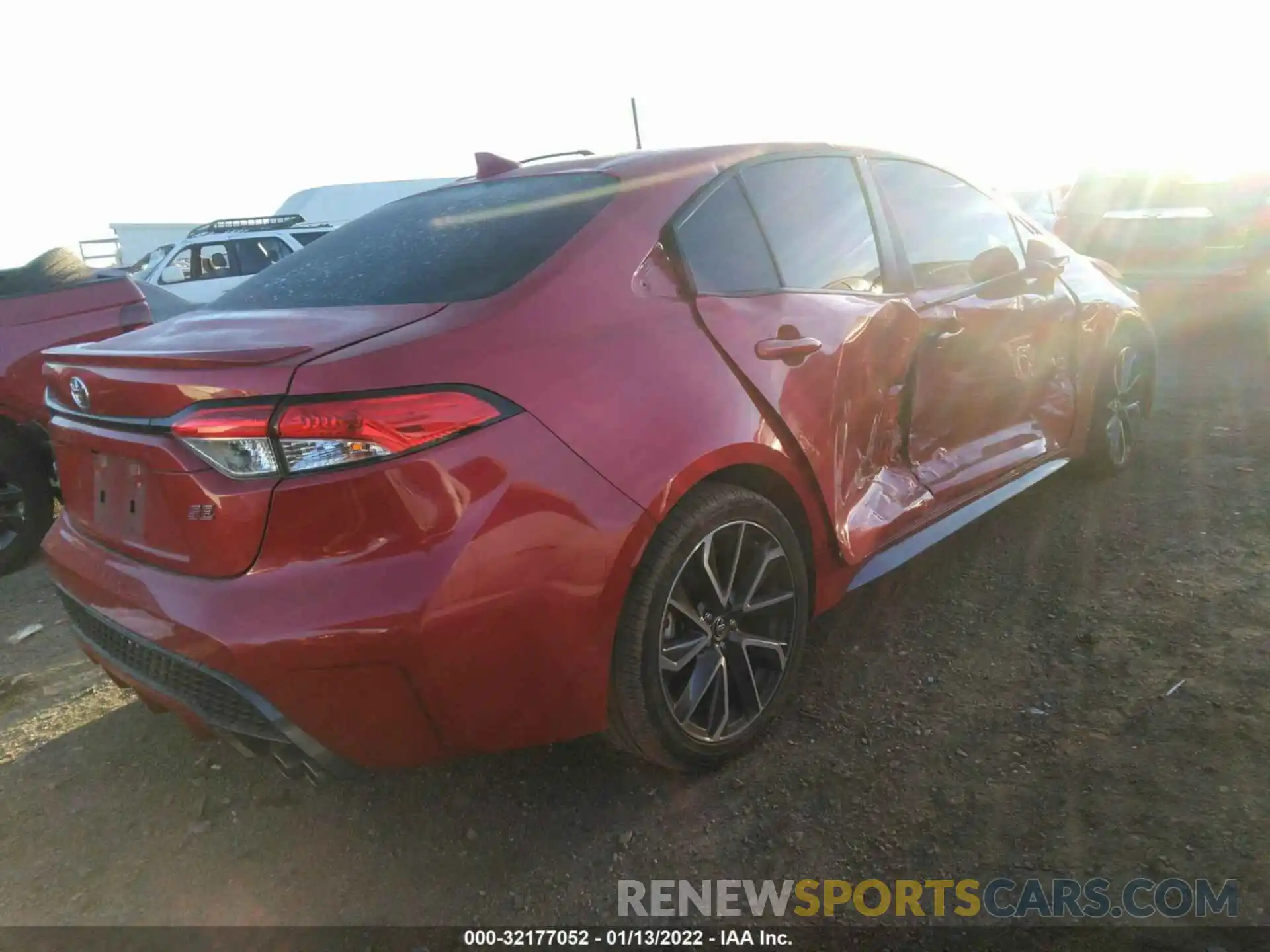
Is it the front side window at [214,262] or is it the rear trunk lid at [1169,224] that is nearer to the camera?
the rear trunk lid at [1169,224]

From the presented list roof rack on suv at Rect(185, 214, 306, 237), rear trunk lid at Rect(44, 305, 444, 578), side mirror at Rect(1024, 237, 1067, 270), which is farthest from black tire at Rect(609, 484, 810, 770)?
roof rack on suv at Rect(185, 214, 306, 237)

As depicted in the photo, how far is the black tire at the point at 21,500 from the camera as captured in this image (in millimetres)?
4379

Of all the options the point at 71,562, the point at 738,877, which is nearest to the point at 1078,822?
the point at 738,877

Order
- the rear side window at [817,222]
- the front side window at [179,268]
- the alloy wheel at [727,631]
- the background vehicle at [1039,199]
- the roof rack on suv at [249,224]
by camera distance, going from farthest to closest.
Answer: the background vehicle at [1039,199] < the roof rack on suv at [249,224] < the front side window at [179,268] < the rear side window at [817,222] < the alloy wheel at [727,631]

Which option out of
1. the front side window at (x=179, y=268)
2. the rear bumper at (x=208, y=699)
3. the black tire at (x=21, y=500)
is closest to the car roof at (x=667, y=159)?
the rear bumper at (x=208, y=699)

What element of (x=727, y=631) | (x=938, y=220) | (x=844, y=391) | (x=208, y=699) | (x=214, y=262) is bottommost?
(x=214, y=262)

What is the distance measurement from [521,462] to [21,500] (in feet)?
13.0

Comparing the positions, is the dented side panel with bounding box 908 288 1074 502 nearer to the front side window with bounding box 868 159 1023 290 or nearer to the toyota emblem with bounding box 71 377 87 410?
the front side window with bounding box 868 159 1023 290

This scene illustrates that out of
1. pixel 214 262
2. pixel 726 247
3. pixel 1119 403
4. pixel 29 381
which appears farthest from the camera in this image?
pixel 214 262

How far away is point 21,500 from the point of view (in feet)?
14.5

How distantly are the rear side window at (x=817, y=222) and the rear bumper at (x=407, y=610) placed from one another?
3.42 ft

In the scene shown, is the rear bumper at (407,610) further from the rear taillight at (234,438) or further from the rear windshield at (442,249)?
the rear windshield at (442,249)

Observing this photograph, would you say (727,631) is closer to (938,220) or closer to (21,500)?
(938,220)

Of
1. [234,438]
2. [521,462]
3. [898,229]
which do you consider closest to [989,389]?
[898,229]
